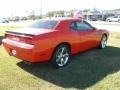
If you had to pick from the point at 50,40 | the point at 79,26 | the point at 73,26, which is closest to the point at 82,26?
the point at 79,26

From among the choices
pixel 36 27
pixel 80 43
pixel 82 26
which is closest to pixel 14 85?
pixel 36 27

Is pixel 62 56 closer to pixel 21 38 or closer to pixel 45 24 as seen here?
pixel 45 24

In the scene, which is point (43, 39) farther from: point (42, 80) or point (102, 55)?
point (102, 55)

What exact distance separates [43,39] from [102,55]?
298 cm

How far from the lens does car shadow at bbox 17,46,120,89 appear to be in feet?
18.4

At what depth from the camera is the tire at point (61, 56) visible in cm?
641

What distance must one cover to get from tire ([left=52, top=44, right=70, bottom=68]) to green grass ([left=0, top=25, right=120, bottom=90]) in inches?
6.7

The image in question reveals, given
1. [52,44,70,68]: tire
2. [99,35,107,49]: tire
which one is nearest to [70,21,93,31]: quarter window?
[52,44,70,68]: tire

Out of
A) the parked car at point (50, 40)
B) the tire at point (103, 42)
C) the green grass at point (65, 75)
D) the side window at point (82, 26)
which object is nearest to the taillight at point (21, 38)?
the parked car at point (50, 40)

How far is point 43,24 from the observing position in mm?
7121

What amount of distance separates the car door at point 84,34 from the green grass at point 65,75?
0.48 m

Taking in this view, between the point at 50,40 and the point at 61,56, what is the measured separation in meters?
0.75

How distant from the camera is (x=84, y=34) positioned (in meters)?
7.72

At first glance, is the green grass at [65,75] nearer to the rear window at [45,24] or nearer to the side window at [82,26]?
the side window at [82,26]
